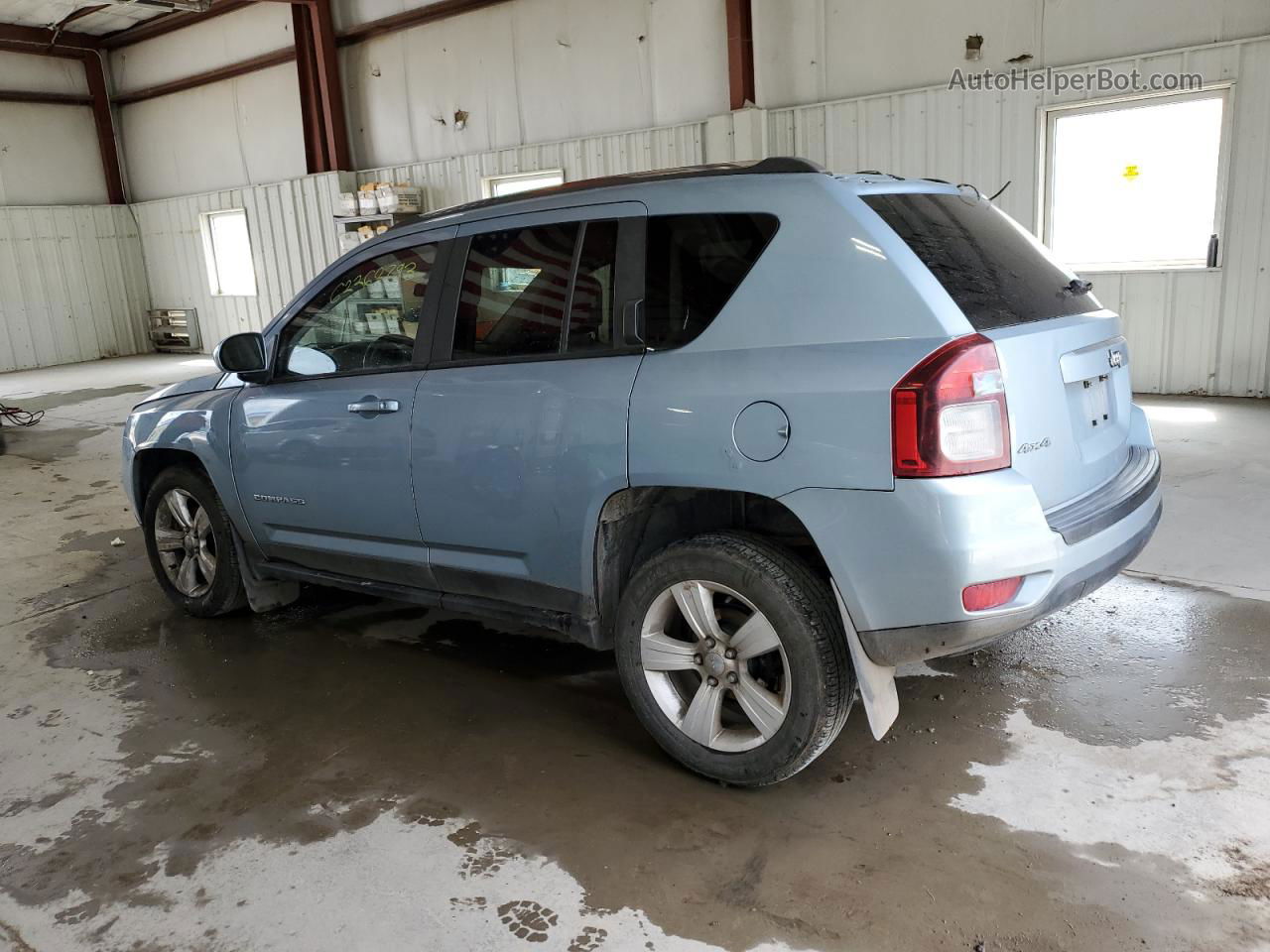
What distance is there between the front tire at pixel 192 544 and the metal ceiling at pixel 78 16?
12906 millimetres

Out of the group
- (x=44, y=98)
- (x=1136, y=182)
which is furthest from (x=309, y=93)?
(x=1136, y=182)

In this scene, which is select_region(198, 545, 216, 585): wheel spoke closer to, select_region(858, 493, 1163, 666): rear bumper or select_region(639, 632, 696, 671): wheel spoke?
select_region(639, 632, 696, 671): wheel spoke

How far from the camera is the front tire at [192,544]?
14.1 ft

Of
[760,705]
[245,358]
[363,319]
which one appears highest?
[363,319]

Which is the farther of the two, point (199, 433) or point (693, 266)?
point (199, 433)

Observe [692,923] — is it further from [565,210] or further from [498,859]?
[565,210]

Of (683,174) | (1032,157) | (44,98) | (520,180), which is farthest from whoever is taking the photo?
(44,98)

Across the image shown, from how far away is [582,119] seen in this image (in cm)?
1203

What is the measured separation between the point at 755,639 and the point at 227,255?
56.1 feet

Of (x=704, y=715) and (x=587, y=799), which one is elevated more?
(x=704, y=715)

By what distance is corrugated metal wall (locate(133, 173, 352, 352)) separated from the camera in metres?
15.0

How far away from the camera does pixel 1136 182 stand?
331 inches

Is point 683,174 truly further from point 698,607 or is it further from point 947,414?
point 698,607

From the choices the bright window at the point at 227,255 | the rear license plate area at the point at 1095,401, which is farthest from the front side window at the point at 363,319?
the bright window at the point at 227,255
